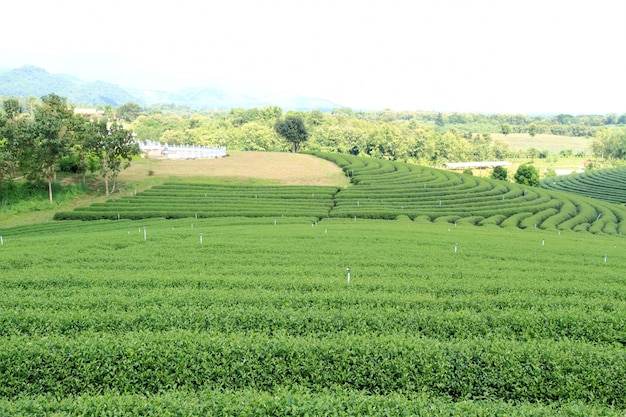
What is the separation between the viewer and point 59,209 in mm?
42469

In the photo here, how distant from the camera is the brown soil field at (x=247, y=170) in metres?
60.0

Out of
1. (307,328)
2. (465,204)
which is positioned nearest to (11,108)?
(307,328)

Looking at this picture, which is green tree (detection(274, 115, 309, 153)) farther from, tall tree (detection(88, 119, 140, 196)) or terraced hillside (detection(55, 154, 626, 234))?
tall tree (detection(88, 119, 140, 196))

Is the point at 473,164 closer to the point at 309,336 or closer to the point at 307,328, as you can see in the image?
the point at 307,328

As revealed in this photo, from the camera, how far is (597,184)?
80.6 metres

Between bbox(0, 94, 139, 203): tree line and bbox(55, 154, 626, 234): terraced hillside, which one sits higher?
bbox(0, 94, 139, 203): tree line

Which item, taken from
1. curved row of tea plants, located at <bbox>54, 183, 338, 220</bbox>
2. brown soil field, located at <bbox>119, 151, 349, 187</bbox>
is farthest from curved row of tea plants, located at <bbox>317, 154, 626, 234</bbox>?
brown soil field, located at <bbox>119, 151, 349, 187</bbox>

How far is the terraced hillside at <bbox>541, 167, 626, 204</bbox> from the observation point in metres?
72.9

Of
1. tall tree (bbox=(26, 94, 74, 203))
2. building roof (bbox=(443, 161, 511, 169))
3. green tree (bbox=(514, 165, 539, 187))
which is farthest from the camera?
building roof (bbox=(443, 161, 511, 169))

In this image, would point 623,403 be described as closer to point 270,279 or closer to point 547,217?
point 270,279

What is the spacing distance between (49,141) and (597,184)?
8815 cm

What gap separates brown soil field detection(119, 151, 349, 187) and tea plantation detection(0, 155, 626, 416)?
35.7 metres

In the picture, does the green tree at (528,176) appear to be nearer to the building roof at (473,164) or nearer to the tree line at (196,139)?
the building roof at (473,164)

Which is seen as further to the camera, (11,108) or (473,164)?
(473,164)
